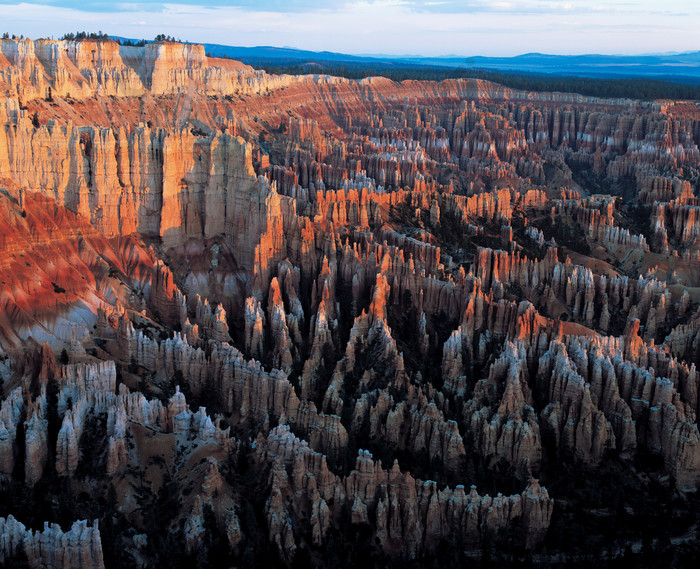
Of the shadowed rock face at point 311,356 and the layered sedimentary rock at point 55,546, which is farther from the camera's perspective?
the shadowed rock face at point 311,356

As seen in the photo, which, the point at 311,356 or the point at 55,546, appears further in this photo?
the point at 311,356

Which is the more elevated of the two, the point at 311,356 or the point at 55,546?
the point at 311,356

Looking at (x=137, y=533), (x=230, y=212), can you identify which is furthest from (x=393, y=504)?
(x=230, y=212)

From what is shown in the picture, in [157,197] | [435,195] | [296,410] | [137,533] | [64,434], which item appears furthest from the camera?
[435,195]

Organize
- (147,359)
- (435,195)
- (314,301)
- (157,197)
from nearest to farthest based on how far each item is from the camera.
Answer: (147,359) → (314,301) → (157,197) → (435,195)

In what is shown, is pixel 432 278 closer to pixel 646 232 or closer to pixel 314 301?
pixel 314 301

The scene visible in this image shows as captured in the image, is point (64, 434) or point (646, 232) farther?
point (646, 232)

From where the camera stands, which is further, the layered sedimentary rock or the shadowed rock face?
the shadowed rock face

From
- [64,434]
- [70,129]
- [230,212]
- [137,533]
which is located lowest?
[137,533]
